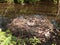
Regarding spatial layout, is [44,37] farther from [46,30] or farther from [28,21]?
[28,21]

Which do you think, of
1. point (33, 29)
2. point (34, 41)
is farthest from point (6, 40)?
point (33, 29)

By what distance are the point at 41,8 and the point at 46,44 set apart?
504 cm

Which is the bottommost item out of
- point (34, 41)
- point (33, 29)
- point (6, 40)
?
point (34, 41)

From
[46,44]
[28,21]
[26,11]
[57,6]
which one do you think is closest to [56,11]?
[57,6]

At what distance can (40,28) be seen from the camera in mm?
6578

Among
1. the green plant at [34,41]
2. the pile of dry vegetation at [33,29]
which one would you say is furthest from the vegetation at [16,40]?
the pile of dry vegetation at [33,29]

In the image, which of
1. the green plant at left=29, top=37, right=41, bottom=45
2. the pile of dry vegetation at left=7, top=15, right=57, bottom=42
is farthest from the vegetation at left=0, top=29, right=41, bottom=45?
the pile of dry vegetation at left=7, top=15, right=57, bottom=42

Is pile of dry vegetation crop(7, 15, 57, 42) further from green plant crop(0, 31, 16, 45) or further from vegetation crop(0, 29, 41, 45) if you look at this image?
green plant crop(0, 31, 16, 45)

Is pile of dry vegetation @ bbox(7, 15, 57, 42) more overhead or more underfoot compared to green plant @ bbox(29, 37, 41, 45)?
more overhead

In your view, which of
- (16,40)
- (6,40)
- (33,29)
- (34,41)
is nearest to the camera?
(6,40)

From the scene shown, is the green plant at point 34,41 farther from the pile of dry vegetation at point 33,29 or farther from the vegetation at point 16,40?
the pile of dry vegetation at point 33,29

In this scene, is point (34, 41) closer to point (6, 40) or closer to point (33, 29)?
point (33, 29)

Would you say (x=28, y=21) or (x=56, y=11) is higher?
(x=28, y=21)

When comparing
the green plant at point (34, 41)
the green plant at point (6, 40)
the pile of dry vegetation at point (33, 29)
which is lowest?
the green plant at point (34, 41)
